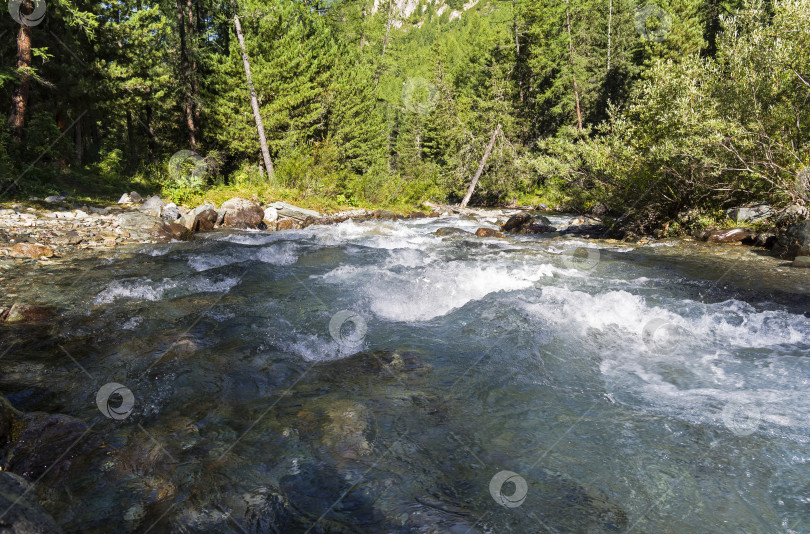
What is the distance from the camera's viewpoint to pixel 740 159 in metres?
11.9

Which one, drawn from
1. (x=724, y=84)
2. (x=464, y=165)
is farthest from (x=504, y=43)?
(x=724, y=84)

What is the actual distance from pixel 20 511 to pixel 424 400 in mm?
3209

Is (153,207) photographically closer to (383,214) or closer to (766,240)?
(383,214)

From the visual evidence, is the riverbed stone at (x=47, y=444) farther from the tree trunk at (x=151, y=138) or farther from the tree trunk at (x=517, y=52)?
the tree trunk at (x=517, y=52)

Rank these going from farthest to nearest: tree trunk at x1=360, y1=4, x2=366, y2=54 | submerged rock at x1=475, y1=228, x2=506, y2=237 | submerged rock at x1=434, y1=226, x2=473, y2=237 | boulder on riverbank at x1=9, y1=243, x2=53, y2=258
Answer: tree trunk at x1=360, y1=4, x2=366, y2=54 < submerged rock at x1=475, y1=228, x2=506, y2=237 < submerged rock at x1=434, y1=226, x2=473, y2=237 < boulder on riverbank at x1=9, y1=243, x2=53, y2=258

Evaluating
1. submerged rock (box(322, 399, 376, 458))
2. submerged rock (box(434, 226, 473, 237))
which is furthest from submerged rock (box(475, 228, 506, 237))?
submerged rock (box(322, 399, 376, 458))

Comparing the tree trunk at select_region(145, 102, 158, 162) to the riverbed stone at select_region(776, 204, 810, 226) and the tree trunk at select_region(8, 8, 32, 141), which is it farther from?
the riverbed stone at select_region(776, 204, 810, 226)

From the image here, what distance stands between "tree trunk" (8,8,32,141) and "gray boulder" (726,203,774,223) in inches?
922

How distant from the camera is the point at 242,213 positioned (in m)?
17.2

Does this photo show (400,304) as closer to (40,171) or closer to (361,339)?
(361,339)

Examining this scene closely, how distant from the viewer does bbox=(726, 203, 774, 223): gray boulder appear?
12852 millimetres

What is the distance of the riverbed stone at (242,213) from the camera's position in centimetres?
1691

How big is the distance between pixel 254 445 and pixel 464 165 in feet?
91.4

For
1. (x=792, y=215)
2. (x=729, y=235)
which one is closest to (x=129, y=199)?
(x=729, y=235)
